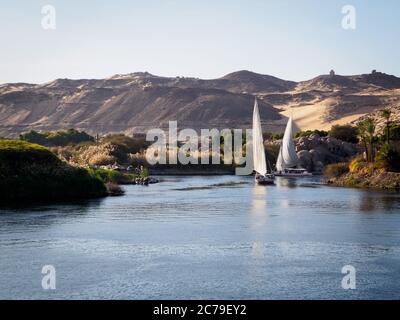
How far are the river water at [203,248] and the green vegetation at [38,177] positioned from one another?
462 centimetres

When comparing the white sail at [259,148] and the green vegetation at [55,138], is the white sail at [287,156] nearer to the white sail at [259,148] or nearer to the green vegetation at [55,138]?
the white sail at [259,148]

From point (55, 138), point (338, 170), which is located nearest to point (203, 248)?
point (338, 170)

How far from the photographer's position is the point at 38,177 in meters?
63.1

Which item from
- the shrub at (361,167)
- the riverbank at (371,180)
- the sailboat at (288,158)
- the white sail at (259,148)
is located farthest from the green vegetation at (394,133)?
the white sail at (259,148)

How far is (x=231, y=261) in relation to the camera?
33.8 metres

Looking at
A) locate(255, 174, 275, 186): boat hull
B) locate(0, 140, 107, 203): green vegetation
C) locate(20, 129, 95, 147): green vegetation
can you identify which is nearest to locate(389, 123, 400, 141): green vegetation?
locate(255, 174, 275, 186): boat hull

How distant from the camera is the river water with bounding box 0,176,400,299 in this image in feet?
93.7

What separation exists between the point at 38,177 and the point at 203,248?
29.7 meters

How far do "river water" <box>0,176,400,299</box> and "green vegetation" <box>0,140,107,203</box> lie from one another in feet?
15.1

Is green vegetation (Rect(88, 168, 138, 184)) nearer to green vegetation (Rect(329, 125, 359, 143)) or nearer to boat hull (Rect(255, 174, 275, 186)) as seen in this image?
boat hull (Rect(255, 174, 275, 186))

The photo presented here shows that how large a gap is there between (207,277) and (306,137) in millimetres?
90129

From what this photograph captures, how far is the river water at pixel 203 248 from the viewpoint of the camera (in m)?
28.5

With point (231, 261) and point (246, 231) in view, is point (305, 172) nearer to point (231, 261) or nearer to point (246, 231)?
point (246, 231)
